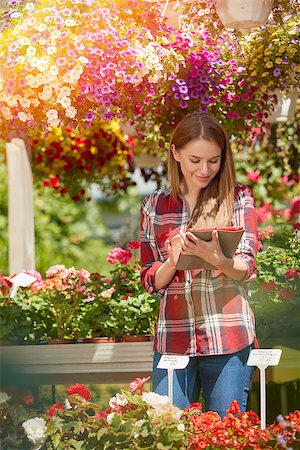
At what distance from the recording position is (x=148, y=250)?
8.59 ft

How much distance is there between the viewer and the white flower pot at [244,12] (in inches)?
118

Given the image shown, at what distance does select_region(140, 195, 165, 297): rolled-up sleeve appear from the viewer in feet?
8.48

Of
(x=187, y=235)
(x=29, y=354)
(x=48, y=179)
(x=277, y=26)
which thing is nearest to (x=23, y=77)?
(x=187, y=235)

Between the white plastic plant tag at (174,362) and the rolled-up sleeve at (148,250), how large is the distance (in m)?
0.23

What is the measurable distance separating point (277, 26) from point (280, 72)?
0.17m

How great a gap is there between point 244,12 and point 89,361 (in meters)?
1.40

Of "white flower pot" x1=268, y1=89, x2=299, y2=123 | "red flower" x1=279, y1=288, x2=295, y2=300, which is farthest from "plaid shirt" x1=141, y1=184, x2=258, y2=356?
"white flower pot" x1=268, y1=89, x2=299, y2=123

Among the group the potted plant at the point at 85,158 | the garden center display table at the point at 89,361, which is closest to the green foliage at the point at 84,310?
the garden center display table at the point at 89,361

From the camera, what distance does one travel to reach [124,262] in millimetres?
4172

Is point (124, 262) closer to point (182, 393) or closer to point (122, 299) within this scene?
point (122, 299)

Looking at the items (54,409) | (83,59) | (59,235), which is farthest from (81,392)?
(59,235)

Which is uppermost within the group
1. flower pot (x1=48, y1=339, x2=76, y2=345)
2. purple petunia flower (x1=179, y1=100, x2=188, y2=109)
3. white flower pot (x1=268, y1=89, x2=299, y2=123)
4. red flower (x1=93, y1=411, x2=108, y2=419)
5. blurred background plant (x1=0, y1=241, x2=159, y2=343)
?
white flower pot (x1=268, y1=89, x2=299, y2=123)

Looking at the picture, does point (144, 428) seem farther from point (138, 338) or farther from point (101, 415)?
point (138, 338)

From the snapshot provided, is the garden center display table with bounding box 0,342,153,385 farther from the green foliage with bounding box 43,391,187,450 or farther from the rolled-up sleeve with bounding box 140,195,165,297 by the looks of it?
the green foliage with bounding box 43,391,187,450
